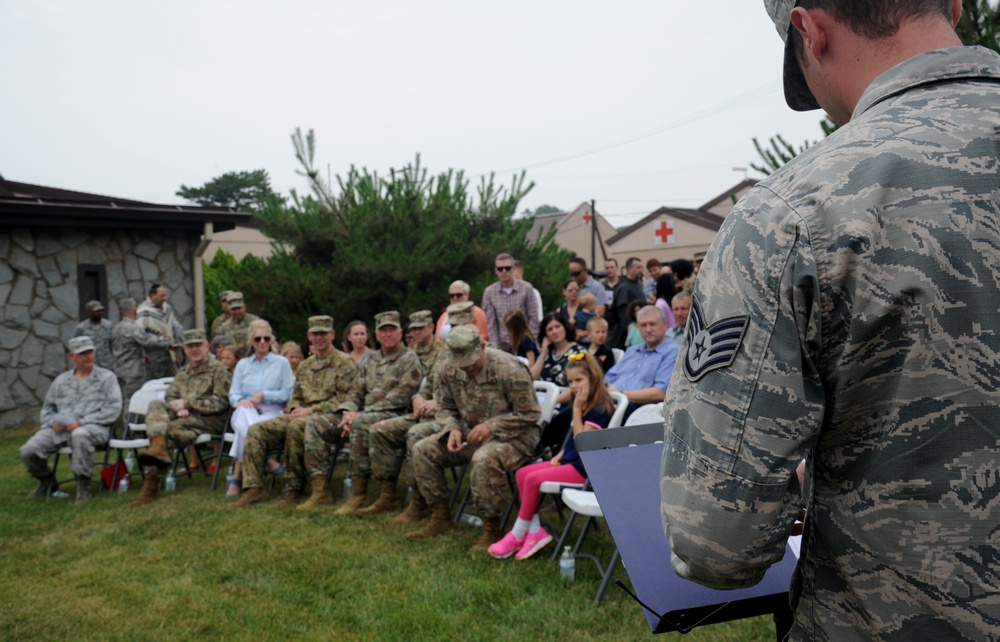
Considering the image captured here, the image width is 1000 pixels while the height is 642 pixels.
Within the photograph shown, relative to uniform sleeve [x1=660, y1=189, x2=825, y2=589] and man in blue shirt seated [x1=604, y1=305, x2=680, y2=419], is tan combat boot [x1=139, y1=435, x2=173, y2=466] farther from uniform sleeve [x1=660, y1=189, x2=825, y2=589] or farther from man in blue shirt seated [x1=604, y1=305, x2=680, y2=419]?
uniform sleeve [x1=660, y1=189, x2=825, y2=589]

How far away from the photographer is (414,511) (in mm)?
5969

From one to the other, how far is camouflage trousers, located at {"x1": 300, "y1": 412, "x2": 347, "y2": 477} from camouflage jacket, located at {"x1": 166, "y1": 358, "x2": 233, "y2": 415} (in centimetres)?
137

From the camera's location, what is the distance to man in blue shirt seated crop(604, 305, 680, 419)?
5.75 m

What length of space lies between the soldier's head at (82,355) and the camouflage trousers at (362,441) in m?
3.06

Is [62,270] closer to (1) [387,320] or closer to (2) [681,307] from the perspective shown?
(1) [387,320]

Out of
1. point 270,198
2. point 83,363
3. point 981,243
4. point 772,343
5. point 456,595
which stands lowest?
point 456,595

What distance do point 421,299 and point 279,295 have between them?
1.95 metres

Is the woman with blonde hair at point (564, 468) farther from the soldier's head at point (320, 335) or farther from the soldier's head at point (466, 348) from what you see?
the soldier's head at point (320, 335)

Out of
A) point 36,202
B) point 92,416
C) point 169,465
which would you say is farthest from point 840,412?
point 36,202

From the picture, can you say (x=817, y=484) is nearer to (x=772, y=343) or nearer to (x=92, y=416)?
(x=772, y=343)

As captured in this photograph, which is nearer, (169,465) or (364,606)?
(364,606)

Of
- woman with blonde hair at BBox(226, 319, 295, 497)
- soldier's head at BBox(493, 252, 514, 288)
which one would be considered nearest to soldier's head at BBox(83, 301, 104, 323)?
woman with blonde hair at BBox(226, 319, 295, 497)

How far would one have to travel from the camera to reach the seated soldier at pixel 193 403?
7.51 m

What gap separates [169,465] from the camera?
733cm
